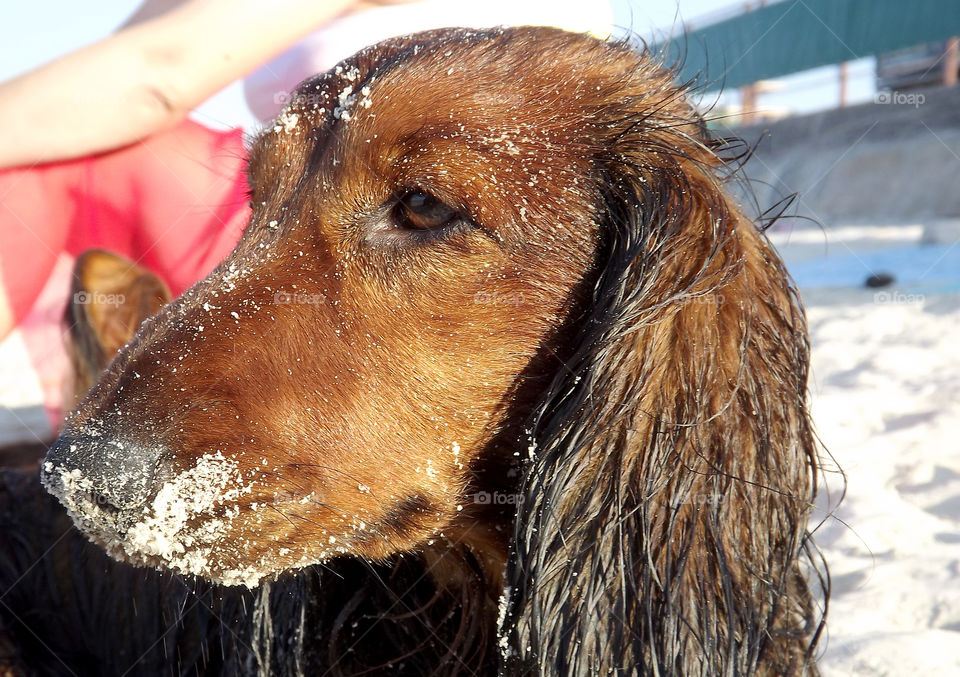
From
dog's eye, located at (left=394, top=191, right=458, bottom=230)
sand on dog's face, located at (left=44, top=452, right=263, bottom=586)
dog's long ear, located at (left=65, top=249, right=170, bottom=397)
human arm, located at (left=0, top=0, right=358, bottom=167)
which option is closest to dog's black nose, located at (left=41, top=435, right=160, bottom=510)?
sand on dog's face, located at (left=44, top=452, right=263, bottom=586)

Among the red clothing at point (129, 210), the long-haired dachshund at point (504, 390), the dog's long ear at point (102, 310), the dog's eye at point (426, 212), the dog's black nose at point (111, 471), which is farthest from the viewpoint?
the red clothing at point (129, 210)

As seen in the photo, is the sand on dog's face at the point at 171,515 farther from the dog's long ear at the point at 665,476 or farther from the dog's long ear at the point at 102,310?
the dog's long ear at the point at 102,310

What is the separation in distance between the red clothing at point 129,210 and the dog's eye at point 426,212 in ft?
6.51

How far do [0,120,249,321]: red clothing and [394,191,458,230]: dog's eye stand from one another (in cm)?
198

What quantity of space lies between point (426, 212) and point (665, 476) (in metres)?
0.80

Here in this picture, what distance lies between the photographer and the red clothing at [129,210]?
362 centimetres

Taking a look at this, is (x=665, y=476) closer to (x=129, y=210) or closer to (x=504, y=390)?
(x=504, y=390)

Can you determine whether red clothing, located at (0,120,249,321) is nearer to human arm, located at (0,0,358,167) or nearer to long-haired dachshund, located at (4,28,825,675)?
human arm, located at (0,0,358,167)

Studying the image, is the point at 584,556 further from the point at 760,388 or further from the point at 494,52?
the point at 494,52

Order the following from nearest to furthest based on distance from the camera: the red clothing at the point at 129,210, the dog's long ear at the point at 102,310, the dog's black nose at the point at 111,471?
the dog's black nose at the point at 111,471 → the dog's long ear at the point at 102,310 → the red clothing at the point at 129,210

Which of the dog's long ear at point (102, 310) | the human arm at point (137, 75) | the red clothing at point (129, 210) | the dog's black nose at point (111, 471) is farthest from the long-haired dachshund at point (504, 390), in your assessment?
the red clothing at point (129, 210)

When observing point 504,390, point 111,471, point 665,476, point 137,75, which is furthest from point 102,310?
point 665,476

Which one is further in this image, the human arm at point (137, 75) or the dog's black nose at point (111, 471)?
the human arm at point (137, 75)

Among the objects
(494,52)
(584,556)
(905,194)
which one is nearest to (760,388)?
(584,556)
